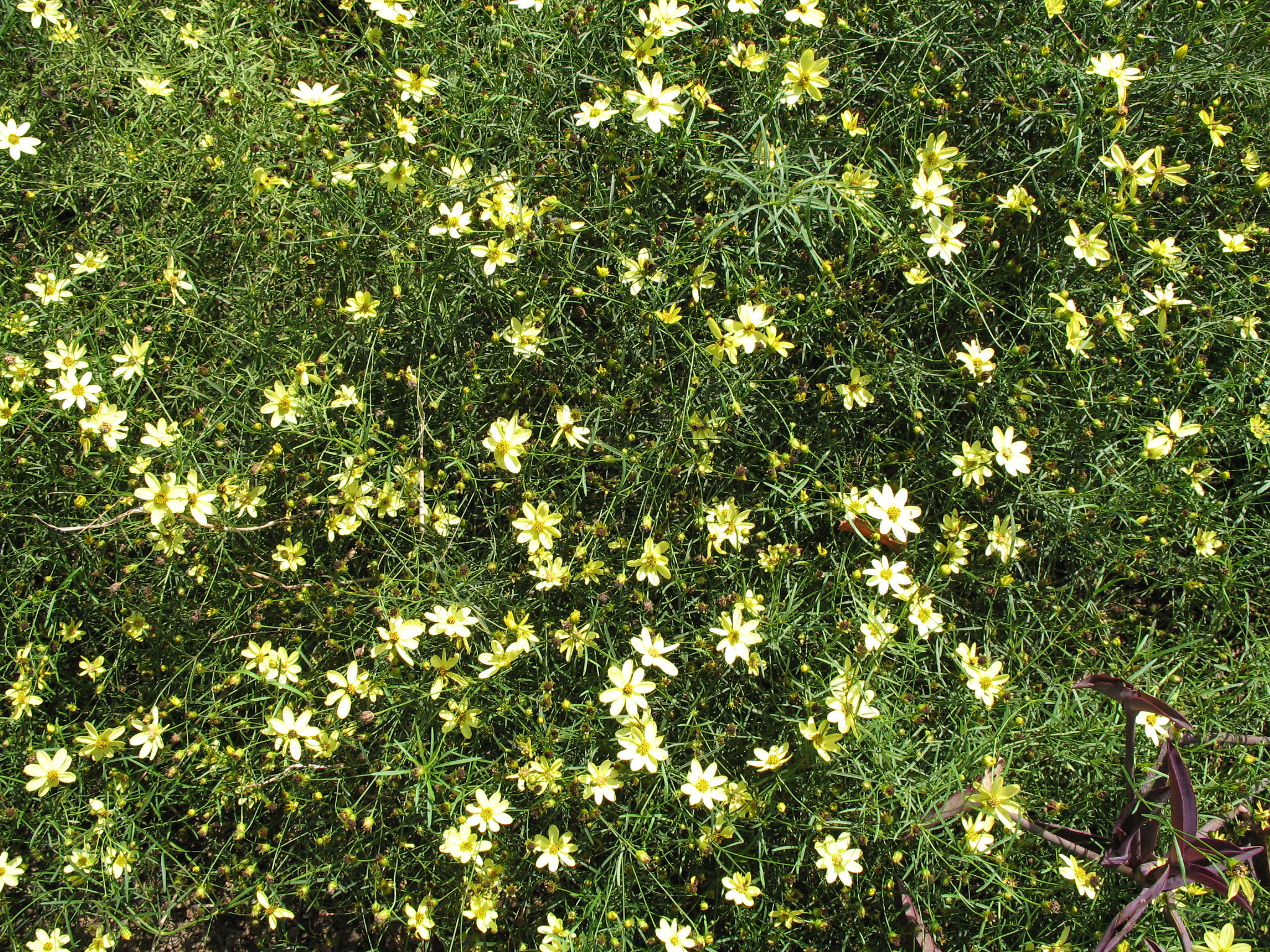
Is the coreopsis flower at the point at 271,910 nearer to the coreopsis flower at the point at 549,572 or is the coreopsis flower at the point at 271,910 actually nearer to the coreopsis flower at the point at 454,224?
the coreopsis flower at the point at 549,572

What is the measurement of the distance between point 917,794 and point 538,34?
2386 millimetres

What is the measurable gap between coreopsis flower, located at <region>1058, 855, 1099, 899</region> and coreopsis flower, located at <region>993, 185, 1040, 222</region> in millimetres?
1686

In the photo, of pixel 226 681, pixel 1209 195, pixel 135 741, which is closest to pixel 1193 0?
pixel 1209 195

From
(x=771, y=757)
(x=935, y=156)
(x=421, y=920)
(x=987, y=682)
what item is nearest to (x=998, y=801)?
(x=987, y=682)

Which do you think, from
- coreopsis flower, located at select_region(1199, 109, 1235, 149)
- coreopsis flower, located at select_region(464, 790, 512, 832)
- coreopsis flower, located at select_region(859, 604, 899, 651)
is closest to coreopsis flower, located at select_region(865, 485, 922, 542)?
coreopsis flower, located at select_region(859, 604, 899, 651)

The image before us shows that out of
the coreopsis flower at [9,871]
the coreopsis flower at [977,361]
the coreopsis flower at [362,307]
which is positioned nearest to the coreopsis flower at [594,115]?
the coreopsis flower at [362,307]

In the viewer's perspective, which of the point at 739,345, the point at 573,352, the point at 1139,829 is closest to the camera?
the point at 1139,829

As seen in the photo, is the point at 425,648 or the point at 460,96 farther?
the point at 460,96

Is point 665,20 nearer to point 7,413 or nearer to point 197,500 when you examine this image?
point 197,500

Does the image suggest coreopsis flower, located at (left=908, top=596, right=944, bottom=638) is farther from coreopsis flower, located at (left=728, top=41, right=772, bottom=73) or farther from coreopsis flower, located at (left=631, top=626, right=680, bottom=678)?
coreopsis flower, located at (left=728, top=41, right=772, bottom=73)

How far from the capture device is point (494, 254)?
7.45 ft

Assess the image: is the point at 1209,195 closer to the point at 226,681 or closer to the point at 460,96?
the point at 460,96

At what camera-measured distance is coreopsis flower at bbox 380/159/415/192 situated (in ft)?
7.55

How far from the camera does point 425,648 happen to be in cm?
231
